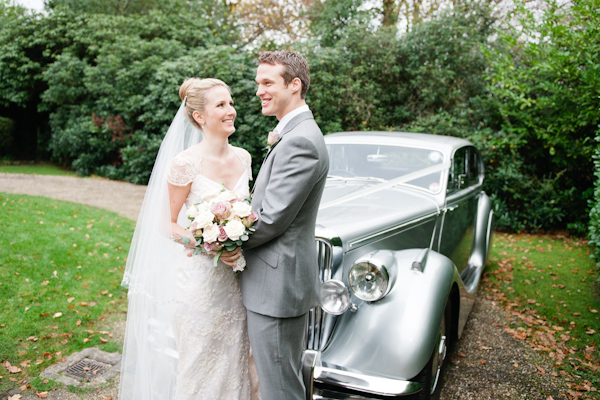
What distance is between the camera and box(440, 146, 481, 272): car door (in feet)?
13.9

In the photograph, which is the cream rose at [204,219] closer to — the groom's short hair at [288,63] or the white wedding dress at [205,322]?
the white wedding dress at [205,322]

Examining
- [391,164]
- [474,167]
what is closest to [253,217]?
[391,164]

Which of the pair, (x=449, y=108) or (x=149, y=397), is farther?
(x=449, y=108)

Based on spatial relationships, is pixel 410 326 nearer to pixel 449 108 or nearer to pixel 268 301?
pixel 268 301

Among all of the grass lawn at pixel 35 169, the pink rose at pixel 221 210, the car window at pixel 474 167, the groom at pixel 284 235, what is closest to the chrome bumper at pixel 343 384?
the groom at pixel 284 235

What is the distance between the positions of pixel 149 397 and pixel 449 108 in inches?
368

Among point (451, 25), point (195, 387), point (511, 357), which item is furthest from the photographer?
point (451, 25)

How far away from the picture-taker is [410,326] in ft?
8.46

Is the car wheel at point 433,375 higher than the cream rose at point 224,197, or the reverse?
the cream rose at point 224,197

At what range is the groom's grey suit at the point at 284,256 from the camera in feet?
6.41

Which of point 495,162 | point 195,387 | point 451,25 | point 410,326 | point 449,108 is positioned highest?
point 451,25

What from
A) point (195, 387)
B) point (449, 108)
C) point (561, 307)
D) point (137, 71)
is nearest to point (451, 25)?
point (449, 108)

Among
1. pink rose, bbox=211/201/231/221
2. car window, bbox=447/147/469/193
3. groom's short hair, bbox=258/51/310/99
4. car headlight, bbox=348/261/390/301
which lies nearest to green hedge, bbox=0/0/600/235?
car window, bbox=447/147/469/193

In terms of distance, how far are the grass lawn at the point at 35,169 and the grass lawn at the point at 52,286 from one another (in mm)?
6261
